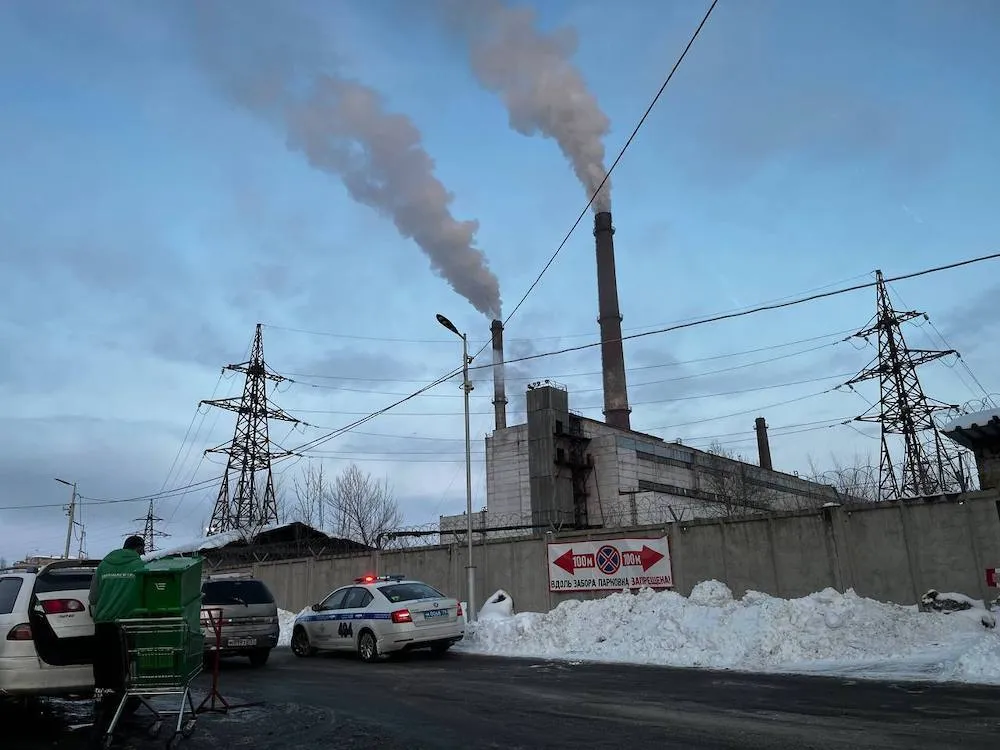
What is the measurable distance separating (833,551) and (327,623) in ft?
36.0

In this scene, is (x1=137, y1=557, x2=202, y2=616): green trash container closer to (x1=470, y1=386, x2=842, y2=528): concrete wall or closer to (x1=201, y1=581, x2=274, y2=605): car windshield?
(x1=201, y1=581, x2=274, y2=605): car windshield

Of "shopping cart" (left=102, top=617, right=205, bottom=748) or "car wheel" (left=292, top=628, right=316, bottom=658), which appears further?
"car wheel" (left=292, top=628, right=316, bottom=658)

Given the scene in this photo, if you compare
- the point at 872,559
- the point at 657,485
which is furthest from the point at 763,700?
the point at 657,485

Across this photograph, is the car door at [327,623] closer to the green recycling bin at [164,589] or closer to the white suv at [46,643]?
the white suv at [46,643]

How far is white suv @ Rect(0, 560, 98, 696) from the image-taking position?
25.0 feet

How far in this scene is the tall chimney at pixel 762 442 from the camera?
73.4 metres

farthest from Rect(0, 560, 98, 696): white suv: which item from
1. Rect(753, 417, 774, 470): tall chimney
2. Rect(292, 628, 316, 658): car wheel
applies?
Rect(753, 417, 774, 470): tall chimney

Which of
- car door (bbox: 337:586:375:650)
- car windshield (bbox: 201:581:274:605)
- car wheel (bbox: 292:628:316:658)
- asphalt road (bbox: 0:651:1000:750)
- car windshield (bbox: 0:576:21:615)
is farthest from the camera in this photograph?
car wheel (bbox: 292:628:316:658)

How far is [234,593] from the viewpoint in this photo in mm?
15906

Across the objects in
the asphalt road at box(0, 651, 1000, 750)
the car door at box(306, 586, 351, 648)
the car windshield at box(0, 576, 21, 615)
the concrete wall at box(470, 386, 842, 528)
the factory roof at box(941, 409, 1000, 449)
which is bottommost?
the asphalt road at box(0, 651, 1000, 750)

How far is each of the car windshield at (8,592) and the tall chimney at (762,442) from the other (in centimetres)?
7173

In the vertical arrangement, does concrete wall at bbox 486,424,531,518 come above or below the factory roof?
above

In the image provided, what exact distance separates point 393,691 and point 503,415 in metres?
50.8

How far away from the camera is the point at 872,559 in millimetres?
14875
